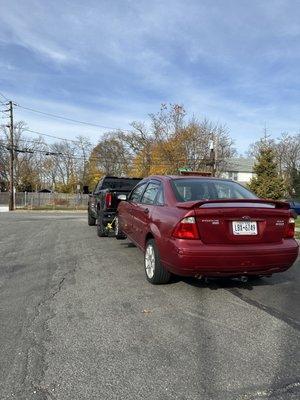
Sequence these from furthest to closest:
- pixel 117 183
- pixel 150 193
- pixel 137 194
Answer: pixel 117 183, pixel 137 194, pixel 150 193

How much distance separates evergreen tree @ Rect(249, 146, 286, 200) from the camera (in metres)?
36.9

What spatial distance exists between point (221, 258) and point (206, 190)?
1570 millimetres

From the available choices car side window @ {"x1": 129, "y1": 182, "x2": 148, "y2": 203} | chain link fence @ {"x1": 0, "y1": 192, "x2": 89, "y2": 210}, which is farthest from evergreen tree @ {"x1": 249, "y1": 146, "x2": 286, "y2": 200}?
car side window @ {"x1": 129, "y1": 182, "x2": 148, "y2": 203}

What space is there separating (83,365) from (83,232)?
31.7 ft

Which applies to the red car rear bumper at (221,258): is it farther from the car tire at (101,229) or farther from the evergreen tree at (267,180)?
the evergreen tree at (267,180)

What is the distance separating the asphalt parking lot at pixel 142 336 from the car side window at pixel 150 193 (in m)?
1.19

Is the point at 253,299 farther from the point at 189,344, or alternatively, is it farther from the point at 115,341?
the point at 115,341

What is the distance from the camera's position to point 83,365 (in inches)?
144

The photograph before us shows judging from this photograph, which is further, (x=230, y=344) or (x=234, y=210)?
(x=234, y=210)

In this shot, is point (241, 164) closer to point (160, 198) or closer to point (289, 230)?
point (160, 198)

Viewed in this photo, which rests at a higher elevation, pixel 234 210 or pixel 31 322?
pixel 234 210

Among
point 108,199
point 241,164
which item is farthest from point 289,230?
point 241,164

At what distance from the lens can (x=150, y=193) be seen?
727 cm

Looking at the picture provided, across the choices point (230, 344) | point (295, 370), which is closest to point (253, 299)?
point (230, 344)
